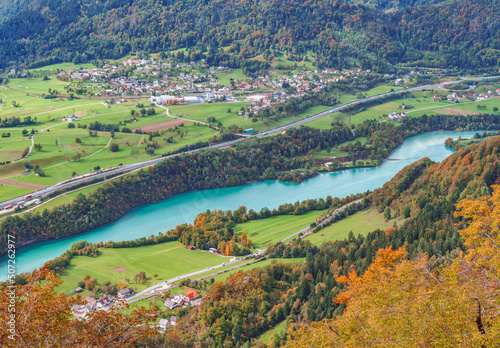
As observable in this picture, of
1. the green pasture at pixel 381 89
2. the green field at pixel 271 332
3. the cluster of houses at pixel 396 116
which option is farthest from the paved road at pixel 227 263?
the green pasture at pixel 381 89

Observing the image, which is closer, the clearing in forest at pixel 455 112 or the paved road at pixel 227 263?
the paved road at pixel 227 263

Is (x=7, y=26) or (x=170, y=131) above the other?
(x=7, y=26)

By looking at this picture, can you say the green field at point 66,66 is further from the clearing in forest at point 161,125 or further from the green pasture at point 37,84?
the clearing in forest at point 161,125

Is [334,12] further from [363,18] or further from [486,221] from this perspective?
[486,221]


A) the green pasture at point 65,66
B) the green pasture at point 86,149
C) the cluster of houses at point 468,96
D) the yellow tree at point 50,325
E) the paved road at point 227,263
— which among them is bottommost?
the paved road at point 227,263

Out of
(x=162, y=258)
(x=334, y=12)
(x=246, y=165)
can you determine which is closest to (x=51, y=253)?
(x=162, y=258)

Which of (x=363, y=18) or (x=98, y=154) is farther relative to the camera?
(x=363, y=18)

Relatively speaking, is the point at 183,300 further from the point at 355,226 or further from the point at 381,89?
the point at 381,89
